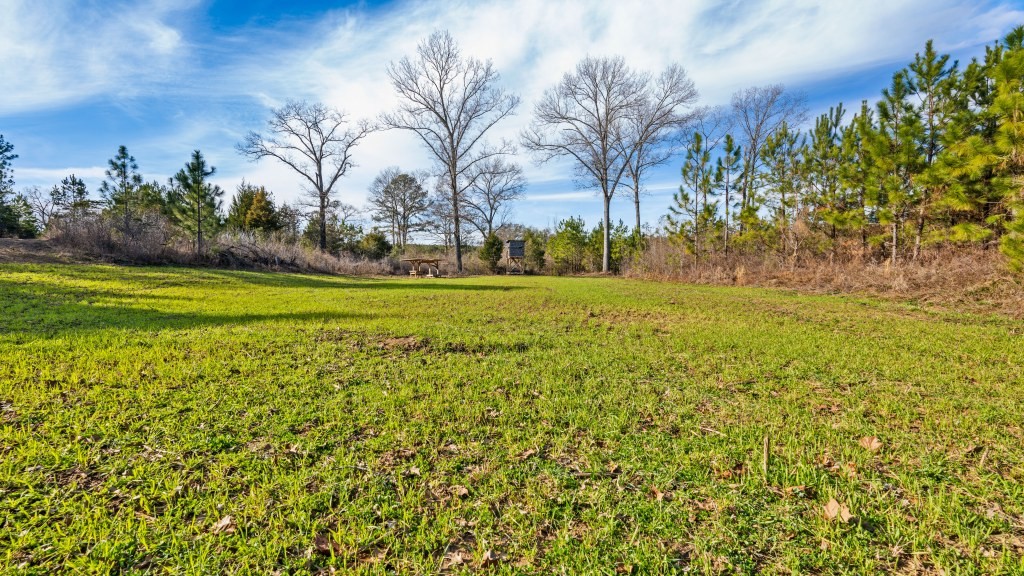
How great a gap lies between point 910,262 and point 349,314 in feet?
51.3

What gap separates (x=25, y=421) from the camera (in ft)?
8.09

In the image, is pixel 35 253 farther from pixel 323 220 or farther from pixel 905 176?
pixel 905 176

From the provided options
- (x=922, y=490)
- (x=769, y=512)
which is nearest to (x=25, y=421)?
(x=769, y=512)

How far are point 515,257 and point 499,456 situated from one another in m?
27.5

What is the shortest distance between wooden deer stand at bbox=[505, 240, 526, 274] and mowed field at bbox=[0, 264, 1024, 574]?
2476 cm

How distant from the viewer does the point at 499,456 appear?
91.2 inches

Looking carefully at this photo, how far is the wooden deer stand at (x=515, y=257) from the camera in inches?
1160

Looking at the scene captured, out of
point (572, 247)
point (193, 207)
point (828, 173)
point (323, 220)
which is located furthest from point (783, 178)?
point (193, 207)

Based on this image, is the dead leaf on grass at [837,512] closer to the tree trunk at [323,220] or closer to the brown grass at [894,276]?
the brown grass at [894,276]

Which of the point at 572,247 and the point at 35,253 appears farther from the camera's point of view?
the point at 572,247

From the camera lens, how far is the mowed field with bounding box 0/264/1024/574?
1579 mm

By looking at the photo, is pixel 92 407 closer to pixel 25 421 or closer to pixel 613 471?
pixel 25 421

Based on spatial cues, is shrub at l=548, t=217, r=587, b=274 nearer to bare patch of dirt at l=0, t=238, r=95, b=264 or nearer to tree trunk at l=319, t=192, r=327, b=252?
tree trunk at l=319, t=192, r=327, b=252

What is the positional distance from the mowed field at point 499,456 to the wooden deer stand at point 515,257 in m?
24.8
